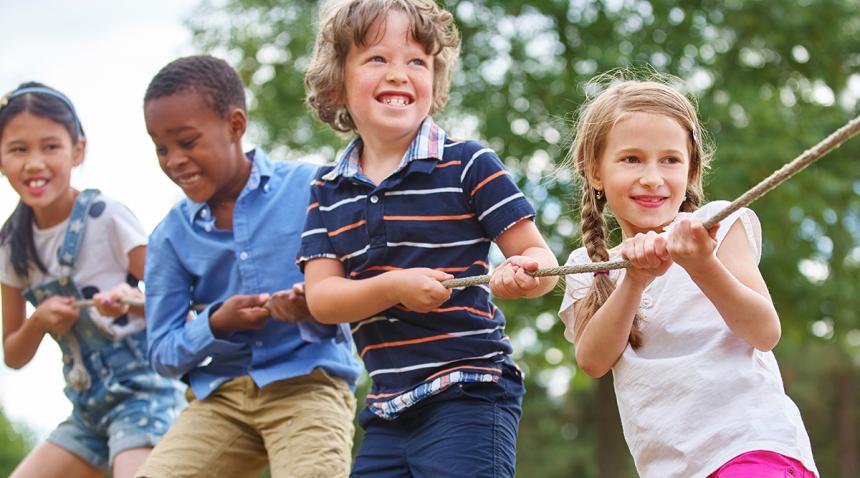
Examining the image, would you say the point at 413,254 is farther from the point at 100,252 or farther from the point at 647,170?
the point at 100,252

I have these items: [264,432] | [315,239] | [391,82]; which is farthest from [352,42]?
[264,432]

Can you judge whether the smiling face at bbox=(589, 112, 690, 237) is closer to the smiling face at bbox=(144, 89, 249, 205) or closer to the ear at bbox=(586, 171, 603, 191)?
the ear at bbox=(586, 171, 603, 191)

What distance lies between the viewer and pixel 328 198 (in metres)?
3.49

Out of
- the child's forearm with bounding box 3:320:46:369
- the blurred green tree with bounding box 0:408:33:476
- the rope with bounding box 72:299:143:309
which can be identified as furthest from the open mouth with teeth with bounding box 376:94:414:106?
the blurred green tree with bounding box 0:408:33:476

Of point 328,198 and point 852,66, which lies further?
point 852,66

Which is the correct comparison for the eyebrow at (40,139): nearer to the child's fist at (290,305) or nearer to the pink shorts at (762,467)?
the child's fist at (290,305)

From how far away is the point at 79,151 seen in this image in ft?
15.8

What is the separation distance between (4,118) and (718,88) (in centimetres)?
954

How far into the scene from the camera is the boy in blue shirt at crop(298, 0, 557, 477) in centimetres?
314

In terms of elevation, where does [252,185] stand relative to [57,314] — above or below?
above

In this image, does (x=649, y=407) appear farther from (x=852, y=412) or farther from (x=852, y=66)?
(x=852, y=412)

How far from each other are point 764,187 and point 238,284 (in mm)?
2165

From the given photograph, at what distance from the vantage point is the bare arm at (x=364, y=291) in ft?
9.86

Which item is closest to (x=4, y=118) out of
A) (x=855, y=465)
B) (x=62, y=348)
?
(x=62, y=348)
